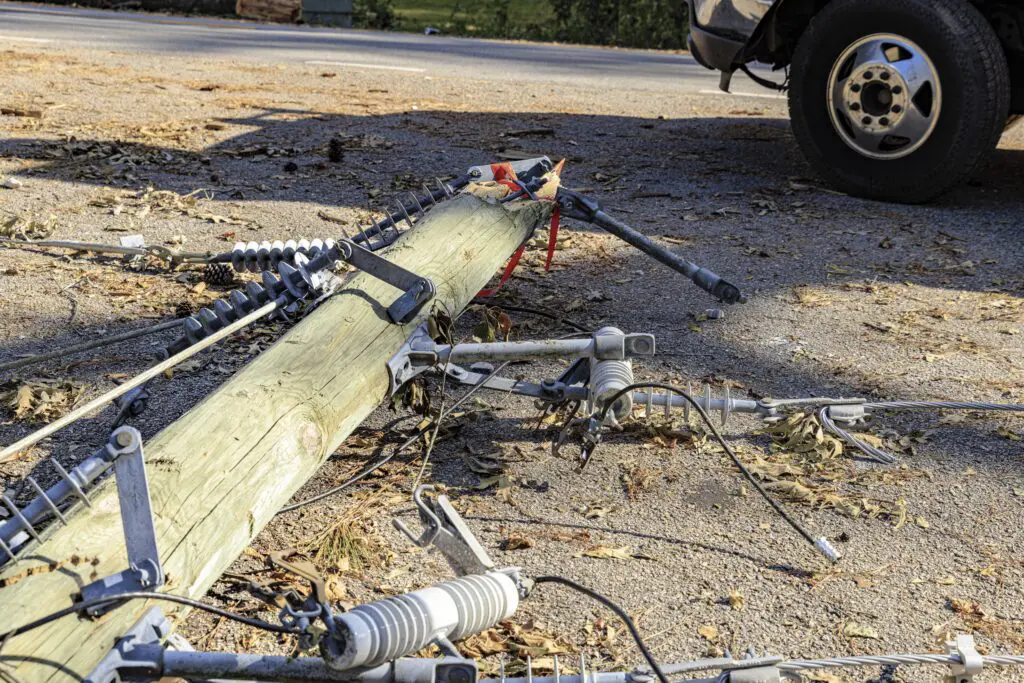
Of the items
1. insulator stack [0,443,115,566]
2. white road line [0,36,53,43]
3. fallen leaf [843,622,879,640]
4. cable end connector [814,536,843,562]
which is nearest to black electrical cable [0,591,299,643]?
insulator stack [0,443,115,566]

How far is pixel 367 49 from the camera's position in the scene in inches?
526

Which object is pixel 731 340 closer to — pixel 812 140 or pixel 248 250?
pixel 248 250

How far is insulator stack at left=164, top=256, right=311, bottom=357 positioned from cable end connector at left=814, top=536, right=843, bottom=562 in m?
1.76

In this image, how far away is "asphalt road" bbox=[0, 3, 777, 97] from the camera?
11875 mm

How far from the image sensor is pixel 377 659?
194cm

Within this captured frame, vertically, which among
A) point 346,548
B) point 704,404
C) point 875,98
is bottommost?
point 346,548

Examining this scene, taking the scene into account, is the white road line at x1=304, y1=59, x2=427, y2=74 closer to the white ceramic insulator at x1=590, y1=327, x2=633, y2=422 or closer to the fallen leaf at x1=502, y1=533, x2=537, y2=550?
the white ceramic insulator at x1=590, y1=327, x2=633, y2=422

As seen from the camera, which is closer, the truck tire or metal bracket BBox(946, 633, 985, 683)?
metal bracket BBox(946, 633, 985, 683)

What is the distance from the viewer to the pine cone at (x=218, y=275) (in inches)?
201

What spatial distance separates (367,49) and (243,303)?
10.4m

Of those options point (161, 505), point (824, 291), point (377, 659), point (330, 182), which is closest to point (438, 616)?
point (377, 659)

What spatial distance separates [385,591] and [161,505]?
73 centimetres

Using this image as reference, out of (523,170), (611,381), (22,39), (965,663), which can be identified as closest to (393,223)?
(523,170)

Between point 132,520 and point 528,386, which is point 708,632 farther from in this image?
point 132,520
